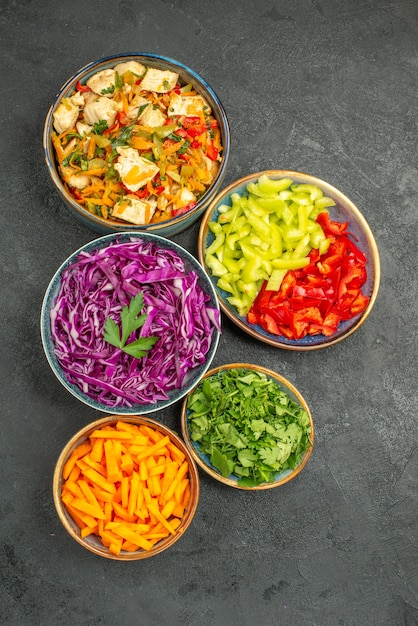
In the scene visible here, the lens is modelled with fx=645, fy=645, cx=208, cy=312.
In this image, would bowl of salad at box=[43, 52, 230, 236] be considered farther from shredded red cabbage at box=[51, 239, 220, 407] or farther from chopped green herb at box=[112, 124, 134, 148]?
shredded red cabbage at box=[51, 239, 220, 407]

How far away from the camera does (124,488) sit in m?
2.84

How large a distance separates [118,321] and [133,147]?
75 centimetres

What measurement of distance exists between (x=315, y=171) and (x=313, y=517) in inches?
70.0

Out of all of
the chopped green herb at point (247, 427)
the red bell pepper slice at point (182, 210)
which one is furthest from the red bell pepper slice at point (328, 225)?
the chopped green herb at point (247, 427)

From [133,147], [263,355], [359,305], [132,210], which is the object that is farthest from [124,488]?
[133,147]

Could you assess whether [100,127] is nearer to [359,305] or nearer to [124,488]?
[359,305]

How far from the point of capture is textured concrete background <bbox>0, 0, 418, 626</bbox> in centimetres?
315

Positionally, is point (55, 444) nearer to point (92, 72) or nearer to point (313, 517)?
point (313, 517)

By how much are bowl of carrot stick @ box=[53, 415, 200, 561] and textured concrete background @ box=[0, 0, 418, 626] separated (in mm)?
276

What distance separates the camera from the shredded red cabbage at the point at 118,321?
108 inches

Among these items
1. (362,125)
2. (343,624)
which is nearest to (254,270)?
(362,125)

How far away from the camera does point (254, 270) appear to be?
117 inches

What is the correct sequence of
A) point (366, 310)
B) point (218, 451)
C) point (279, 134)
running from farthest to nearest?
point (279, 134) < point (366, 310) < point (218, 451)

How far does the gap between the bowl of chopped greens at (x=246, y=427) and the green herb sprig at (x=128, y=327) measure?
44cm
